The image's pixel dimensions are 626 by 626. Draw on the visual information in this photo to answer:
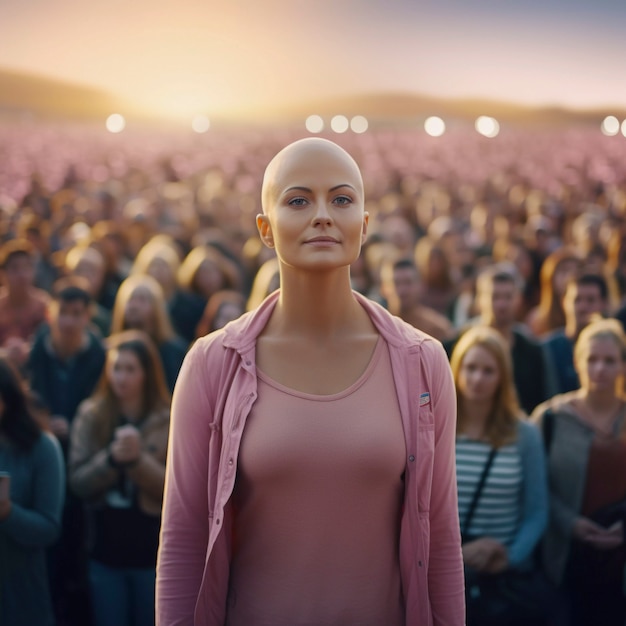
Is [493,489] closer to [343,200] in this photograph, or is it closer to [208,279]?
[343,200]

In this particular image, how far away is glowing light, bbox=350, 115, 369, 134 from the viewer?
51406 mm

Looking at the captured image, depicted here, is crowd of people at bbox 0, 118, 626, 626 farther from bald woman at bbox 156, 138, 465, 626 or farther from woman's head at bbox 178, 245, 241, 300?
bald woman at bbox 156, 138, 465, 626

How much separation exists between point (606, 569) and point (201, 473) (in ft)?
7.32

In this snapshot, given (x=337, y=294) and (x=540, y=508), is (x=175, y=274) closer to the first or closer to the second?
(x=540, y=508)

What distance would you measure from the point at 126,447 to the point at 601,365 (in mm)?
1966

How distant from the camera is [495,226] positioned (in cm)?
1036

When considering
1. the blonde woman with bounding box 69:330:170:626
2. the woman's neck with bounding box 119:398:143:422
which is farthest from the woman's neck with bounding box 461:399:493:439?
the woman's neck with bounding box 119:398:143:422

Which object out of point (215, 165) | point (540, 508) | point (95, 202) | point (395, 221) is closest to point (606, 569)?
point (540, 508)

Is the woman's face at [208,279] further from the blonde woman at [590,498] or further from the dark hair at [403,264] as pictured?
A: the blonde woman at [590,498]

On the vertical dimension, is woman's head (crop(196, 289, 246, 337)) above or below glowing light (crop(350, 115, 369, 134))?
below

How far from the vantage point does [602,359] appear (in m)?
3.86

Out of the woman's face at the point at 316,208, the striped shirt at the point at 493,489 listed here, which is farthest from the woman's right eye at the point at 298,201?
the striped shirt at the point at 493,489

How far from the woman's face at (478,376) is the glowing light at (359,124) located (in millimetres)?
47877

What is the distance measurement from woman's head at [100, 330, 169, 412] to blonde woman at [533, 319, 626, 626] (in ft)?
5.40
